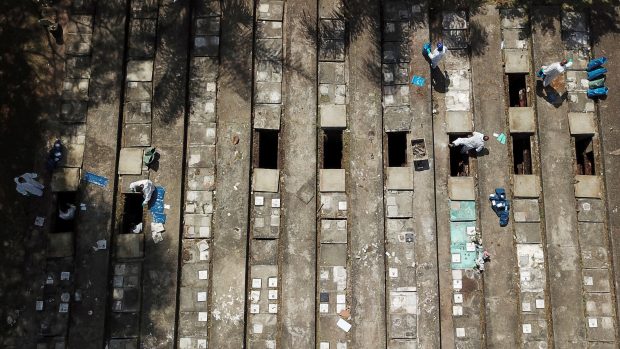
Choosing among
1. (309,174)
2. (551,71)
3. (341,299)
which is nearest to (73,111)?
(309,174)

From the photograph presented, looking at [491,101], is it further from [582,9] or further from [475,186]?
[582,9]

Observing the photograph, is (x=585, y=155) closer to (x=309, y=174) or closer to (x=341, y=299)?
(x=309, y=174)

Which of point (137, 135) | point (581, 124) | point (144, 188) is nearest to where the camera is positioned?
point (144, 188)

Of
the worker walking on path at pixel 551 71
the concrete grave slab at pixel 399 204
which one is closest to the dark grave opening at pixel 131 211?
the concrete grave slab at pixel 399 204

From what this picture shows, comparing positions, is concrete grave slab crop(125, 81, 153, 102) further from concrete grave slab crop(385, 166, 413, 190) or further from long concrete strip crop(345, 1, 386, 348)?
concrete grave slab crop(385, 166, 413, 190)

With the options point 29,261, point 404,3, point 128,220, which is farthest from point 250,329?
point 404,3

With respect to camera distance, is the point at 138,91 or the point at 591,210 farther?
the point at 138,91

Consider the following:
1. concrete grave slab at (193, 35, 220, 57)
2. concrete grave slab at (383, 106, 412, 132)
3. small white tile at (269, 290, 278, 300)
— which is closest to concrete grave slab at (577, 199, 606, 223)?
concrete grave slab at (383, 106, 412, 132)
